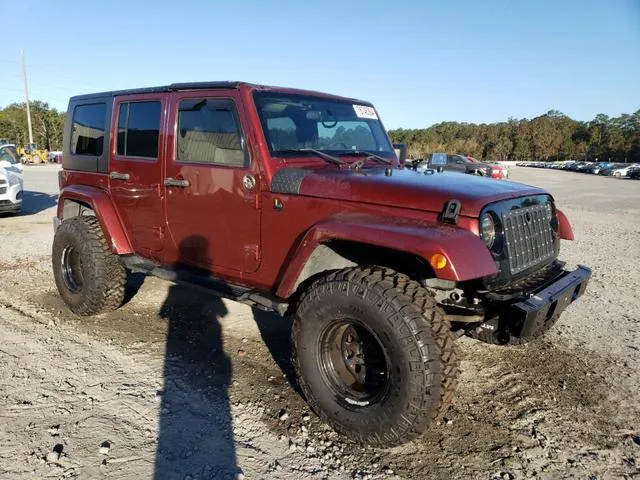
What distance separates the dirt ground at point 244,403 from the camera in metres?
2.62

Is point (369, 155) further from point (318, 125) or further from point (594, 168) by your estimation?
point (594, 168)

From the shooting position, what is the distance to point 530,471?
260cm

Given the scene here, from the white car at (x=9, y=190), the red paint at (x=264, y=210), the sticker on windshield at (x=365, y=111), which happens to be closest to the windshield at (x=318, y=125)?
the sticker on windshield at (x=365, y=111)

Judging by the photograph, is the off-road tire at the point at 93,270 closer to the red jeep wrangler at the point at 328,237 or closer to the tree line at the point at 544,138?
the red jeep wrangler at the point at 328,237

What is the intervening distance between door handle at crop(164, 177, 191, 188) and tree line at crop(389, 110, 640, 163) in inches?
3166

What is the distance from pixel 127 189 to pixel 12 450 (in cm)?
232

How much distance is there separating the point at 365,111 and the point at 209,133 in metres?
1.45

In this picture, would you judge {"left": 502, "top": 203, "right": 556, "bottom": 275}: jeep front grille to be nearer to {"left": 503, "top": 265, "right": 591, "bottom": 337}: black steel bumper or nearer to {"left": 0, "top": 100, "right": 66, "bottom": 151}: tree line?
{"left": 503, "top": 265, "right": 591, "bottom": 337}: black steel bumper

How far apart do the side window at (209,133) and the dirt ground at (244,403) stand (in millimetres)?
1603

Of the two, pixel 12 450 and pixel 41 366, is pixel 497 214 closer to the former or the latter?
pixel 12 450

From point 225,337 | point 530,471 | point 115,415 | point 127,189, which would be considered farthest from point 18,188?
point 530,471

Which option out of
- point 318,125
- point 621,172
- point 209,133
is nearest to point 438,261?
point 318,125

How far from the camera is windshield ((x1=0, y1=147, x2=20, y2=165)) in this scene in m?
12.7

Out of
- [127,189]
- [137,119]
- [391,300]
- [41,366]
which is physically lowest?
[41,366]
